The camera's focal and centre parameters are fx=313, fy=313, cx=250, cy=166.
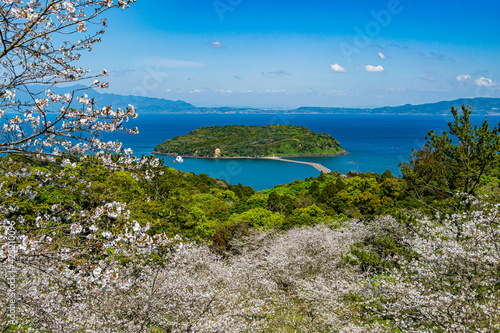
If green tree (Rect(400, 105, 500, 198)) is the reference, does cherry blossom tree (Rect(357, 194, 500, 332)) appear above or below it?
below

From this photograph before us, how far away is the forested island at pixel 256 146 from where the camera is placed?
118m

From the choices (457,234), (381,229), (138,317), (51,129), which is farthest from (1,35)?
(381,229)

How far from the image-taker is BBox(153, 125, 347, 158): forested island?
387 ft

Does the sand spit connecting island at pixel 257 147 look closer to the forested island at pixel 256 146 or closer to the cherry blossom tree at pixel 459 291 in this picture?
the forested island at pixel 256 146

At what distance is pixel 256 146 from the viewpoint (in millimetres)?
122312

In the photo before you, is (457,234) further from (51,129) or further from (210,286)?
(51,129)

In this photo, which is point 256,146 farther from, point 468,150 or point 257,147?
point 468,150

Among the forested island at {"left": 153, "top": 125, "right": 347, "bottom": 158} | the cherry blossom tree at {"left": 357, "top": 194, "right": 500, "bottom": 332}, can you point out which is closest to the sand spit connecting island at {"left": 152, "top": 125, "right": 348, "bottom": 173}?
the forested island at {"left": 153, "top": 125, "right": 347, "bottom": 158}

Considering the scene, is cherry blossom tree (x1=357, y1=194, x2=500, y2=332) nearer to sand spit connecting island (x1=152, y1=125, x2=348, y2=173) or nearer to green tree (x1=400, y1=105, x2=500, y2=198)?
green tree (x1=400, y1=105, x2=500, y2=198)

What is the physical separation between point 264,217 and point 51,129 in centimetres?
2010

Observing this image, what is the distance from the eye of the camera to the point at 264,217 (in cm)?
2311

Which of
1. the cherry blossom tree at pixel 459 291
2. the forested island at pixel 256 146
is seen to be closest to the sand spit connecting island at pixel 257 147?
the forested island at pixel 256 146

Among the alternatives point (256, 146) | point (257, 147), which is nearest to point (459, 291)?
point (257, 147)

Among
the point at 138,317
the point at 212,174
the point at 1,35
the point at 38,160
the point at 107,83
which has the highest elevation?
the point at 1,35
